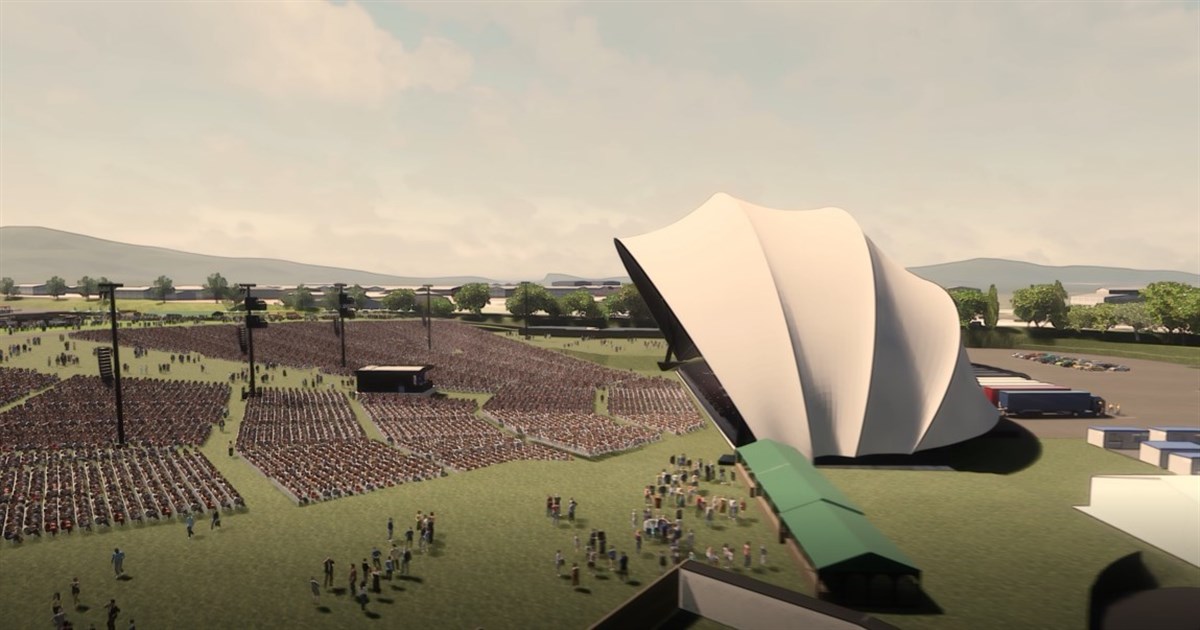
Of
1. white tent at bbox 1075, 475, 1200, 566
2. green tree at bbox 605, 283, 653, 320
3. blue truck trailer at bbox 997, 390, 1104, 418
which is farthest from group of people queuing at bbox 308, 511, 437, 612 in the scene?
green tree at bbox 605, 283, 653, 320

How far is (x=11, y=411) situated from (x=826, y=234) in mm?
54066

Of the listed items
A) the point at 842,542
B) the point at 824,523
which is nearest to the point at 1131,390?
the point at 824,523

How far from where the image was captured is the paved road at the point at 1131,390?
4034 centimetres

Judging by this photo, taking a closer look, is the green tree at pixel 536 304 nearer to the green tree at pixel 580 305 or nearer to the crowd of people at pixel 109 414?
the green tree at pixel 580 305

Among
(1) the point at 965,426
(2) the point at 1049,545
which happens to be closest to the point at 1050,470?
(1) the point at 965,426

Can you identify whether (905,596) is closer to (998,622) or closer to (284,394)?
(998,622)

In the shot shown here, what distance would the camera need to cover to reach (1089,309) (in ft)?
316

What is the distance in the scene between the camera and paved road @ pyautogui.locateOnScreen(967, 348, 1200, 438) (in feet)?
132

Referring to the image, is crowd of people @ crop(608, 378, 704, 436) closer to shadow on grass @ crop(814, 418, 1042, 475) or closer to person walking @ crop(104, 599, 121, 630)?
shadow on grass @ crop(814, 418, 1042, 475)

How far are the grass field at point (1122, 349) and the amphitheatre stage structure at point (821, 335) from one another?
190 ft

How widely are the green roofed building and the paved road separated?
90.2ft

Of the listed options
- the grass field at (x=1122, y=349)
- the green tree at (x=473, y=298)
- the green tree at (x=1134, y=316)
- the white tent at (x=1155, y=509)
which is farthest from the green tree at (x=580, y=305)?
the white tent at (x=1155, y=509)

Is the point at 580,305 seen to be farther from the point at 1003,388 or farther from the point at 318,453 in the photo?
the point at 318,453

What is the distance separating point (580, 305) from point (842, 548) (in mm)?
108012
